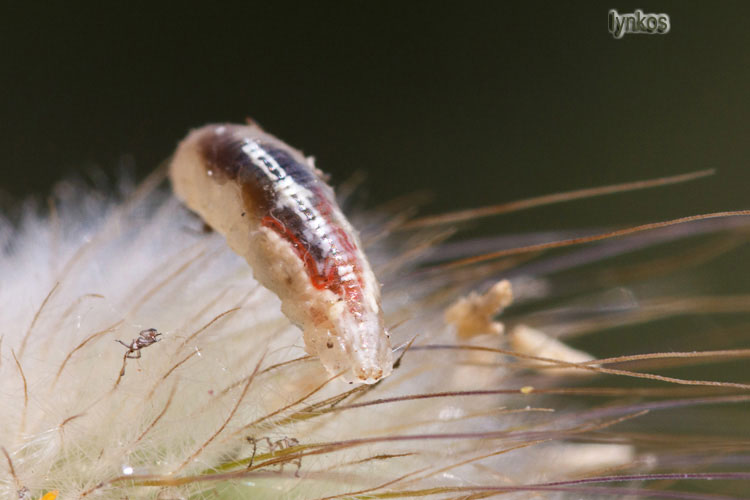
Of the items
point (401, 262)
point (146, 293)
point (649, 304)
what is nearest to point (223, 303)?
point (146, 293)

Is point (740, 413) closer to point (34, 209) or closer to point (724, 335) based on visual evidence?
point (724, 335)

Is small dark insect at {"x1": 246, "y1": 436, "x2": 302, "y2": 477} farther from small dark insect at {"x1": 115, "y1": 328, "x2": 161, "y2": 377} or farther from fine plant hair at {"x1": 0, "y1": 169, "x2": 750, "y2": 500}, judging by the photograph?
small dark insect at {"x1": 115, "y1": 328, "x2": 161, "y2": 377}

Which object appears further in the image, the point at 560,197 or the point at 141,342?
the point at 560,197

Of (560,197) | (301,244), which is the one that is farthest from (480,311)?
(301,244)

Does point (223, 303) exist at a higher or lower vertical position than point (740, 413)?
higher
